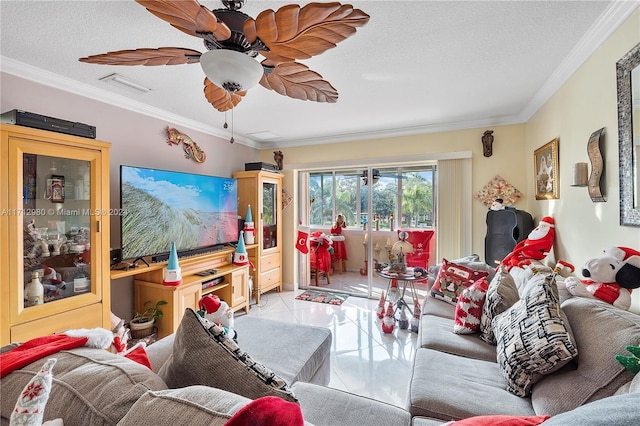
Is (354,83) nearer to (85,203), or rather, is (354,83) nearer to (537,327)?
(537,327)

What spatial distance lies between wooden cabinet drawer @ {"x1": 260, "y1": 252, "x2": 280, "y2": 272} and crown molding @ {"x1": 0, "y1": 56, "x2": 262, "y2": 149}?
1889mm

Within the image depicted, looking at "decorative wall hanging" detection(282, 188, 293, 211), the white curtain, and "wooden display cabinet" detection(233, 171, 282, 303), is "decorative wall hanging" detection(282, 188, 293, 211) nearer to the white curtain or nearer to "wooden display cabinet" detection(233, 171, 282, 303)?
"wooden display cabinet" detection(233, 171, 282, 303)

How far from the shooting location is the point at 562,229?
216 cm

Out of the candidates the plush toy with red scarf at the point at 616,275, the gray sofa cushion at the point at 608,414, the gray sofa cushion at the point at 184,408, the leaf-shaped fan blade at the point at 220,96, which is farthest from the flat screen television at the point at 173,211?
the plush toy with red scarf at the point at 616,275

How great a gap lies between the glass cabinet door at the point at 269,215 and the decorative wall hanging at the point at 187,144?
91 cm

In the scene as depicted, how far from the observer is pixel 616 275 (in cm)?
131

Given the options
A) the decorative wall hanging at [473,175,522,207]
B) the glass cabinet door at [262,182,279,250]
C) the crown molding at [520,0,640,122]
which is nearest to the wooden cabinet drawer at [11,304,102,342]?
the glass cabinet door at [262,182,279,250]

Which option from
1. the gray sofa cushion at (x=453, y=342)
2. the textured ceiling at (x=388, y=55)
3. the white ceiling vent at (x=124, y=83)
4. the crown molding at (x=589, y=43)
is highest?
the white ceiling vent at (x=124, y=83)

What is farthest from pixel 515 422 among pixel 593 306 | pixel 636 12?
pixel 636 12

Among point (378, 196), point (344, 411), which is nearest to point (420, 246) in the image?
point (378, 196)

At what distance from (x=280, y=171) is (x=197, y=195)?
5.08ft

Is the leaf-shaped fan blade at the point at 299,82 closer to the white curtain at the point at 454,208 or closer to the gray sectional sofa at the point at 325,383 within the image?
the gray sectional sofa at the point at 325,383

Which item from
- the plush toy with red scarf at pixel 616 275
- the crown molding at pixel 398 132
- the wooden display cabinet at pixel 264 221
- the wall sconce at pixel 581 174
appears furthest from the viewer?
the wooden display cabinet at pixel 264 221

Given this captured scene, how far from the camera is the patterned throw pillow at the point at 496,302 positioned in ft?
5.72
